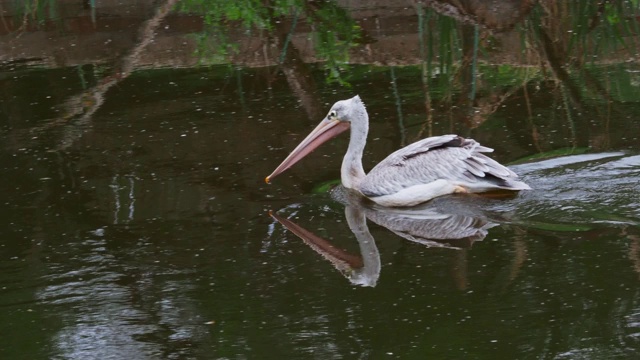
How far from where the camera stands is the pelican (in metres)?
6.96

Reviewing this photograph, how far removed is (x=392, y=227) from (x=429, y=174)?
60 cm

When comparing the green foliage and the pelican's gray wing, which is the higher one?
the green foliage

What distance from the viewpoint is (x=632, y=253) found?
229 inches

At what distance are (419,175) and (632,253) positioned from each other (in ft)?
5.75

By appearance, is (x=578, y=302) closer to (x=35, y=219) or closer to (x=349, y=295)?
(x=349, y=295)

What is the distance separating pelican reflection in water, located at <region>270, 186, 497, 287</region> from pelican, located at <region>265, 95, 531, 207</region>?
0.08 metres

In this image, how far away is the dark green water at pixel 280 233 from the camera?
202 inches

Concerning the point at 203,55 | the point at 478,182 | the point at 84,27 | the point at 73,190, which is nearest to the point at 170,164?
the point at 73,190

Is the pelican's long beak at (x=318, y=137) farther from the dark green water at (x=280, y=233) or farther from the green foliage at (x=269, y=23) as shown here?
the green foliage at (x=269, y=23)

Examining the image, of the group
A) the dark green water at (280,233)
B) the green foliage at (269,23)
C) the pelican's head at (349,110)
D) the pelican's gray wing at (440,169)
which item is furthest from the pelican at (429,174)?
the green foliage at (269,23)

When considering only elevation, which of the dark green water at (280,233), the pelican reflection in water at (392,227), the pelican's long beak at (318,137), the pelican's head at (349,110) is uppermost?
the pelican's head at (349,110)

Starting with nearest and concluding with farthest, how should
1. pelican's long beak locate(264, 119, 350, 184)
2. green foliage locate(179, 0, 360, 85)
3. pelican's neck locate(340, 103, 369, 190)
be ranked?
pelican's neck locate(340, 103, 369, 190) → pelican's long beak locate(264, 119, 350, 184) → green foliage locate(179, 0, 360, 85)

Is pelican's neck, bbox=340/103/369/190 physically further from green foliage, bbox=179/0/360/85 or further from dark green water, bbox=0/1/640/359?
green foliage, bbox=179/0/360/85

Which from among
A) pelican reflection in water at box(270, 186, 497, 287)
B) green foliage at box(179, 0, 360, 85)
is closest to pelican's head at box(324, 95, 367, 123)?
pelican reflection in water at box(270, 186, 497, 287)
